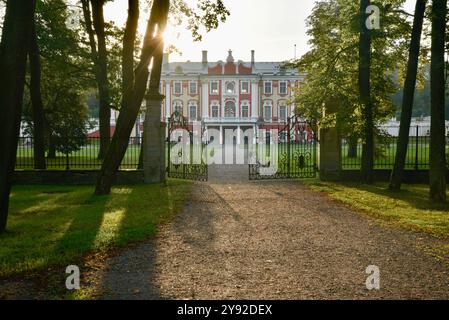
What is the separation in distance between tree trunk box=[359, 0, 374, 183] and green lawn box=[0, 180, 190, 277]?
598 cm

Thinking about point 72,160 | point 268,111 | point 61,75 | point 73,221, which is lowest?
point 73,221

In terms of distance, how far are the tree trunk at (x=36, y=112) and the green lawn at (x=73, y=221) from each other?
265cm

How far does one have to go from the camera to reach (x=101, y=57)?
20.1 metres

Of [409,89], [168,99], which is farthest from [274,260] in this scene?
[168,99]

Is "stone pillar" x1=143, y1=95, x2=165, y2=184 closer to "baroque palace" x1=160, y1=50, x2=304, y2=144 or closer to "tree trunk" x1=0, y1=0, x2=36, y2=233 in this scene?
"tree trunk" x1=0, y1=0, x2=36, y2=233

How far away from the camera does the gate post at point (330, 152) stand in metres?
15.2

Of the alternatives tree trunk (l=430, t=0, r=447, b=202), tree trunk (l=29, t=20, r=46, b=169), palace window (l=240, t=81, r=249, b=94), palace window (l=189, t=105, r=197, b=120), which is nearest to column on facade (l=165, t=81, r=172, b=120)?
palace window (l=189, t=105, r=197, b=120)

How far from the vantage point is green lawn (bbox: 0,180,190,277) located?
592 centimetres

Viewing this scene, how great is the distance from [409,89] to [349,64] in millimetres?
4049

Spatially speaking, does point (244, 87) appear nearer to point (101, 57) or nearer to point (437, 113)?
point (101, 57)

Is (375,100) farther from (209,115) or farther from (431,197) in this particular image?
(209,115)

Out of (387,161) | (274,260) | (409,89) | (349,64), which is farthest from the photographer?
(387,161)

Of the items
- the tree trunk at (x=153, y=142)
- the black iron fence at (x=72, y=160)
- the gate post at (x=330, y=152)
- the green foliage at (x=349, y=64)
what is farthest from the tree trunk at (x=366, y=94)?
the black iron fence at (x=72, y=160)

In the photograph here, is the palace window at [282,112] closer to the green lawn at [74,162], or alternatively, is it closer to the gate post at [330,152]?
the green lawn at [74,162]
